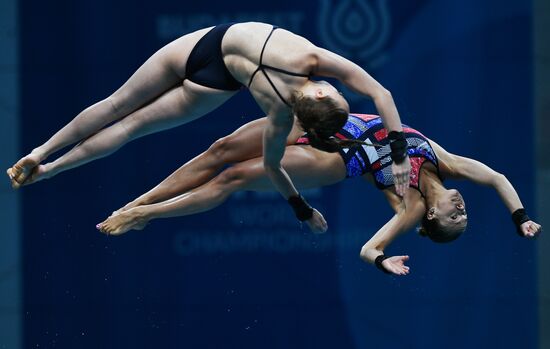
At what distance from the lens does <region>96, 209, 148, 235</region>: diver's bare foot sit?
6492 mm

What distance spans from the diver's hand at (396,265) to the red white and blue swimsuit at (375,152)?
58 centimetres

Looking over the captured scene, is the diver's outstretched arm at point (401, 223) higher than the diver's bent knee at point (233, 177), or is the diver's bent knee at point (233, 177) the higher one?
the diver's bent knee at point (233, 177)

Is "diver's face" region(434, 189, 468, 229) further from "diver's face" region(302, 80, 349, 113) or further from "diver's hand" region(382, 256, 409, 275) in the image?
"diver's face" region(302, 80, 349, 113)

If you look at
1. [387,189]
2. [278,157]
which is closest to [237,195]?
[387,189]

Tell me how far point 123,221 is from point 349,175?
4.46 ft

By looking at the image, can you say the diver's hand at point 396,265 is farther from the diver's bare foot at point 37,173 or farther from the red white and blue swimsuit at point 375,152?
the diver's bare foot at point 37,173

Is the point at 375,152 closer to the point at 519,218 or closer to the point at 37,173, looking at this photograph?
the point at 519,218

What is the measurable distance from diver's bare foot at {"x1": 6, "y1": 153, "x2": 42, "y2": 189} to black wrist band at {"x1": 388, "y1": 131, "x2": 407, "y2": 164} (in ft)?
6.65

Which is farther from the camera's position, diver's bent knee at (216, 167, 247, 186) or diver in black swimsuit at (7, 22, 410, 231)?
diver's bent knee at (216, 167, 247, 186)

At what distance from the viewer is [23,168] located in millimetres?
6418

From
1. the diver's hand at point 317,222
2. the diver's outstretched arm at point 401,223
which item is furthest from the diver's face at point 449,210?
the diver's hand at point 317,222

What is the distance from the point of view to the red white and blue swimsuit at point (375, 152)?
6.66 m

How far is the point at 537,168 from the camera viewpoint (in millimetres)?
8250

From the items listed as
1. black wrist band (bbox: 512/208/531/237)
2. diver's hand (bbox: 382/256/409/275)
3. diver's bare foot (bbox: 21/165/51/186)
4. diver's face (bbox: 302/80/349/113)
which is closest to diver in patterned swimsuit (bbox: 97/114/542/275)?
black wrist band (bbox: 512/208/531/237)
